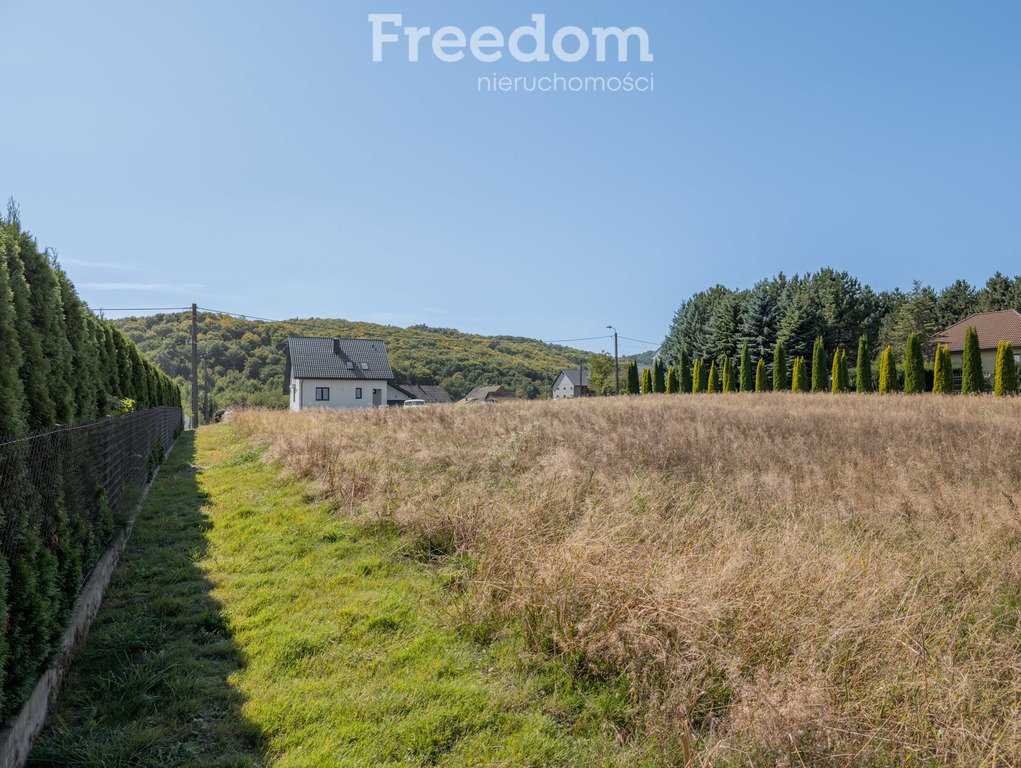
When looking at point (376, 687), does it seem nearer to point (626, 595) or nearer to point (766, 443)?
point (626, 595)

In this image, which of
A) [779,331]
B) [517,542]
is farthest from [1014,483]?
[779,331]

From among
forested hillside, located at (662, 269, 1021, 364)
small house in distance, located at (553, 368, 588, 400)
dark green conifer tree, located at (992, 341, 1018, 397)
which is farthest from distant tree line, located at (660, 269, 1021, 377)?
small house in distance, located at (553, 368, 588, 400)

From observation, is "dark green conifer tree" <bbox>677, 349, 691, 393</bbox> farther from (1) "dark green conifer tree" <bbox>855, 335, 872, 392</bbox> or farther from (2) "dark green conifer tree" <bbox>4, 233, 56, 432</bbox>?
(2) "dark green conifer tree" <bbox>4, 233, 56, 432</bbox>

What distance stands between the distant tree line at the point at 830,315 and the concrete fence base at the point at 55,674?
128 feet

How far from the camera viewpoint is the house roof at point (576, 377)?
2790 inches

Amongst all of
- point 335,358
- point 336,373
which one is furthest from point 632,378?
point 335,358

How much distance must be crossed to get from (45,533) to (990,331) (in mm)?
46460

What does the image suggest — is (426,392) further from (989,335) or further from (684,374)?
(989,335)

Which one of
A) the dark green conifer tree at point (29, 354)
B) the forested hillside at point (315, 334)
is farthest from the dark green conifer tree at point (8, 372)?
the forested hillside at point (315, 334)

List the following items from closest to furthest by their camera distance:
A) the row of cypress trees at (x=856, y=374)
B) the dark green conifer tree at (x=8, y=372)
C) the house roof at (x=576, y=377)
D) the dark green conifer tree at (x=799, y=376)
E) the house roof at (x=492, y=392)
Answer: the dark green conifer tree at (x=8, y=372) → the row of cypress trees at (x=856, y=374) → the dark green conifer tree at (x=799, y=376) → the house roof at (x=492, y=392) → the house roof at (x=576, y=377)

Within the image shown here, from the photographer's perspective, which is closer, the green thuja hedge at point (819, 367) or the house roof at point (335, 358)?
the green thuja hedge at point (819, 367)

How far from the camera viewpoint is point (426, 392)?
62656mm

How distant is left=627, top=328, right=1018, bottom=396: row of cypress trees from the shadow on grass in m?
30.1

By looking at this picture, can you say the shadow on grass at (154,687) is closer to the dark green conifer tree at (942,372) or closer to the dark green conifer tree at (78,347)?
the dark green conifer tree at (78,347)
